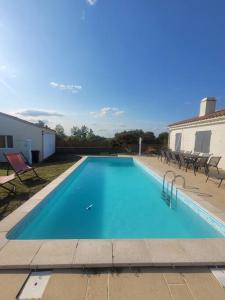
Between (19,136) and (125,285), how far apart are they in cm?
1347

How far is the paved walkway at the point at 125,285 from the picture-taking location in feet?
6.28

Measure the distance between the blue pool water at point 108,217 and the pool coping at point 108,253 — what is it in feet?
2.62

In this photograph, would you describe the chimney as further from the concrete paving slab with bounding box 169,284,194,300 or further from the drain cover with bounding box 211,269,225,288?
the concrete paving slab with bounding box 169,284,194,300

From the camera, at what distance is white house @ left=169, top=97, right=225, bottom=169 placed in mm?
9891

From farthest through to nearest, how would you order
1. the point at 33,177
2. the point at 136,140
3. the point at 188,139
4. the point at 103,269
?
the point at 136,140 < the point at 188,139 < the point at 33,177 < the point at 103,269

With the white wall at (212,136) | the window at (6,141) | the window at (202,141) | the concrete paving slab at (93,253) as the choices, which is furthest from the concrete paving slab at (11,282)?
the window at (6,141)

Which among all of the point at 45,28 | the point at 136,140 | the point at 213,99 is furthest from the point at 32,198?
the point at 136,140

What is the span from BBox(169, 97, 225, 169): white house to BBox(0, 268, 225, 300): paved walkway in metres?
8.74

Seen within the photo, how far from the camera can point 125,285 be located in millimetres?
2057

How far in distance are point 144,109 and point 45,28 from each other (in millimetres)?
15163

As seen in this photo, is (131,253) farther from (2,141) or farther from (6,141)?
(2,141)

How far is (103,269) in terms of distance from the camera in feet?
7.53

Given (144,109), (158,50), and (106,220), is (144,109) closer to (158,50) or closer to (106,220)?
(158,50)

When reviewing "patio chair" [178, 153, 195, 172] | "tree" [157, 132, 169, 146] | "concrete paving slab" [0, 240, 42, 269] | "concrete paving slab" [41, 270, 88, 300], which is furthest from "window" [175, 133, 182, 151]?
"concrete paving slab" [41, 270, 88, 300]
